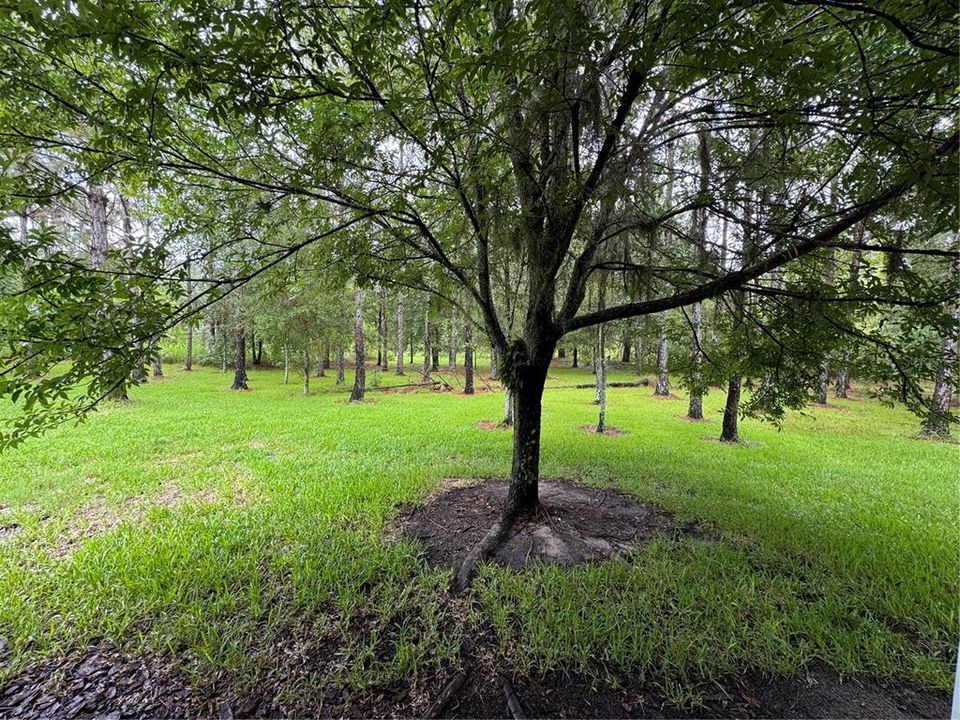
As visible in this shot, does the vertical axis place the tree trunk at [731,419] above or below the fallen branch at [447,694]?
above

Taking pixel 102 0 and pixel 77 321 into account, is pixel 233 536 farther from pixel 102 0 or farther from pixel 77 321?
pixel 102 0

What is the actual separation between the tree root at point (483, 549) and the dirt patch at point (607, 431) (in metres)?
5.71

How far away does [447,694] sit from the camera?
216cm

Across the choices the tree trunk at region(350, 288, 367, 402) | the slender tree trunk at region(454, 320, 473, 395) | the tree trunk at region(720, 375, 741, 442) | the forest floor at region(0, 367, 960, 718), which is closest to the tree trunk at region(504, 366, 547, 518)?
the forest floor at region(0, 367, 960, 718)

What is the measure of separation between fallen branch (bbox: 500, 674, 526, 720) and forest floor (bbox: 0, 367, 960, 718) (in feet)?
0.10

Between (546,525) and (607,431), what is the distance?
5.94 metres

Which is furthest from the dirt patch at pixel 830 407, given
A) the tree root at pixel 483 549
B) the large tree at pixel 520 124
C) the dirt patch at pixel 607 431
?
the tree root at pixel 483 549

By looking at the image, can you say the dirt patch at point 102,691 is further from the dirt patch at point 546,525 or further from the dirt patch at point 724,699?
the dirt patch at point 546,525

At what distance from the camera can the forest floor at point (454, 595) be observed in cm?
221

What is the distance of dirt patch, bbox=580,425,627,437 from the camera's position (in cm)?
904

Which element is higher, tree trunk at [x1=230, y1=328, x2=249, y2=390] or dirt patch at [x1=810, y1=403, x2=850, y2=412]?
tree trunk at [x1=230, y1=328, x2=249, y2=390]

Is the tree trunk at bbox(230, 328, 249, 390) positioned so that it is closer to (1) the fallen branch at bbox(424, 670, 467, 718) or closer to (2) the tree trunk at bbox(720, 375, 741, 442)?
(1) the fallen branch at bbox(424, 670, 467, 718)

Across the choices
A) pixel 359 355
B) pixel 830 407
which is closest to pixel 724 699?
pixel 359 355

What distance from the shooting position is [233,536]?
3.70 metres
